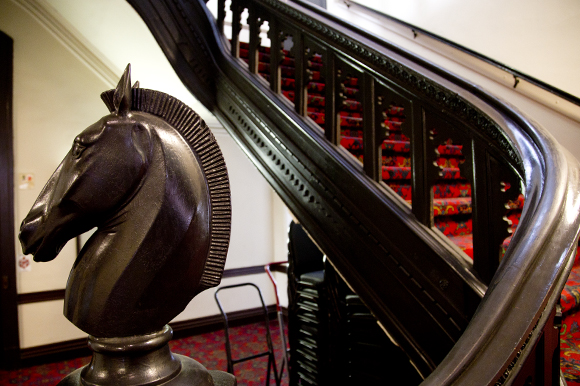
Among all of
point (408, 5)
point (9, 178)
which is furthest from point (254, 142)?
point (408, 5)

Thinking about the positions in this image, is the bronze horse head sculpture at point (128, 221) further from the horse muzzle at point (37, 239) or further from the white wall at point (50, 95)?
the white wall at point (50, 95)

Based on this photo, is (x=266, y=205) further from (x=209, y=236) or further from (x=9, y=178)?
(x=209, y=236)

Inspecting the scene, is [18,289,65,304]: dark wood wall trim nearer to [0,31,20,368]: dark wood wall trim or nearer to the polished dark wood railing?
[0,31,20,368]: dark wood wall trim

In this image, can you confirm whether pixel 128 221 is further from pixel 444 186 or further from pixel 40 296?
pixel 40 296

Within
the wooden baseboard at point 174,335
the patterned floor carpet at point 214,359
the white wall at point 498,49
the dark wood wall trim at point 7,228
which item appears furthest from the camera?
the wooden baseboard at point 174,335

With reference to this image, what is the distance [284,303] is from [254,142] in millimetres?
3493

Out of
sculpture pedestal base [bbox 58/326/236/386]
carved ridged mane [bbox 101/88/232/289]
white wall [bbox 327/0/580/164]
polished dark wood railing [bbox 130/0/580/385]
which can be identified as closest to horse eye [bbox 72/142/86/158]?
carved ridged mane [bbox 101/88/232/289]

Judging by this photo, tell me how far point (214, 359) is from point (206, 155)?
380 centimetres

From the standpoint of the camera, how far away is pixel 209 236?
746 millimetres

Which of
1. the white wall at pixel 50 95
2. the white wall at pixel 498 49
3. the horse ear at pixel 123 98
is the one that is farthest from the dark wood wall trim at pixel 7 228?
the horse ear at pixel 123 98

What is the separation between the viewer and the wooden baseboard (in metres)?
A: 3.90

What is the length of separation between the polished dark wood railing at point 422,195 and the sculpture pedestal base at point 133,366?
0.43m

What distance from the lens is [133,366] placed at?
0.67 metres

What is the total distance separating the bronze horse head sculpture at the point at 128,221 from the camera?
67cm
